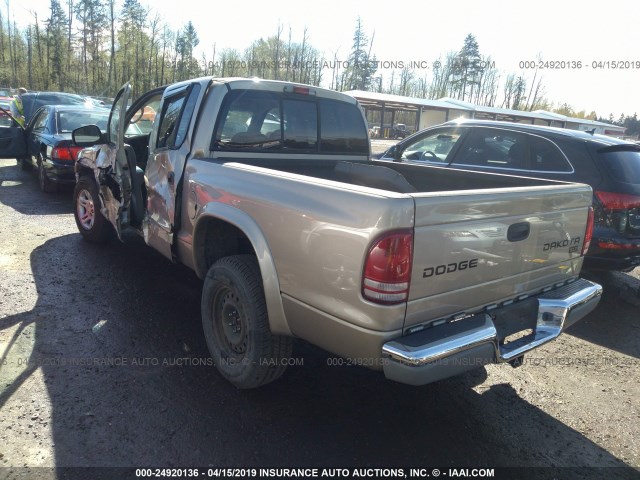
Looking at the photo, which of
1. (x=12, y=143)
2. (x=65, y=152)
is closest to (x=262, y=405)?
(x=65, y=152)

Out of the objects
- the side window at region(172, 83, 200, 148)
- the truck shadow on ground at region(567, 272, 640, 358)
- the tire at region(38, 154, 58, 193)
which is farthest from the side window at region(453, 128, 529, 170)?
the tire at region(38, 154, 58, 193)

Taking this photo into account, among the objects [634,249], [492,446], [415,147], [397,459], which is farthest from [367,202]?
[415,147]

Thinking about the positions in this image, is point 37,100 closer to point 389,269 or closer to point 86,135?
point 86,135

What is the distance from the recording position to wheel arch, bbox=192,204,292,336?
2.57 meters

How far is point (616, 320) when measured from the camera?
467 centimetres

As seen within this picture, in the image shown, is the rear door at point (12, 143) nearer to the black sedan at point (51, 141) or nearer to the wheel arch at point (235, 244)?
the black sedan at point (51, 141)

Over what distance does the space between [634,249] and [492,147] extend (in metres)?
1.99

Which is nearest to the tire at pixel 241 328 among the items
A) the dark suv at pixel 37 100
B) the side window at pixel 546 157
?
the side window at pixel 546 157

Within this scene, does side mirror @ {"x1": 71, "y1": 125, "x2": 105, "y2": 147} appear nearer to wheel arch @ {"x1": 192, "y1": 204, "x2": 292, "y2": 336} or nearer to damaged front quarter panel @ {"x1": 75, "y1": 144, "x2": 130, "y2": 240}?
damaged front quarter panel @ {"x1": 75, "y1": 144, "x2": 130, "y2": 240}

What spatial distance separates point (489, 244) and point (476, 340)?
1.71ft

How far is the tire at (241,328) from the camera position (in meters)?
2.75

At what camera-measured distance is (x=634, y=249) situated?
4.45 m

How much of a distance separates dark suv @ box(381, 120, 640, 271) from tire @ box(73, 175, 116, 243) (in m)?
4.41

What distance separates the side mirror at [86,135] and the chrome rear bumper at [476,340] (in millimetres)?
4473
